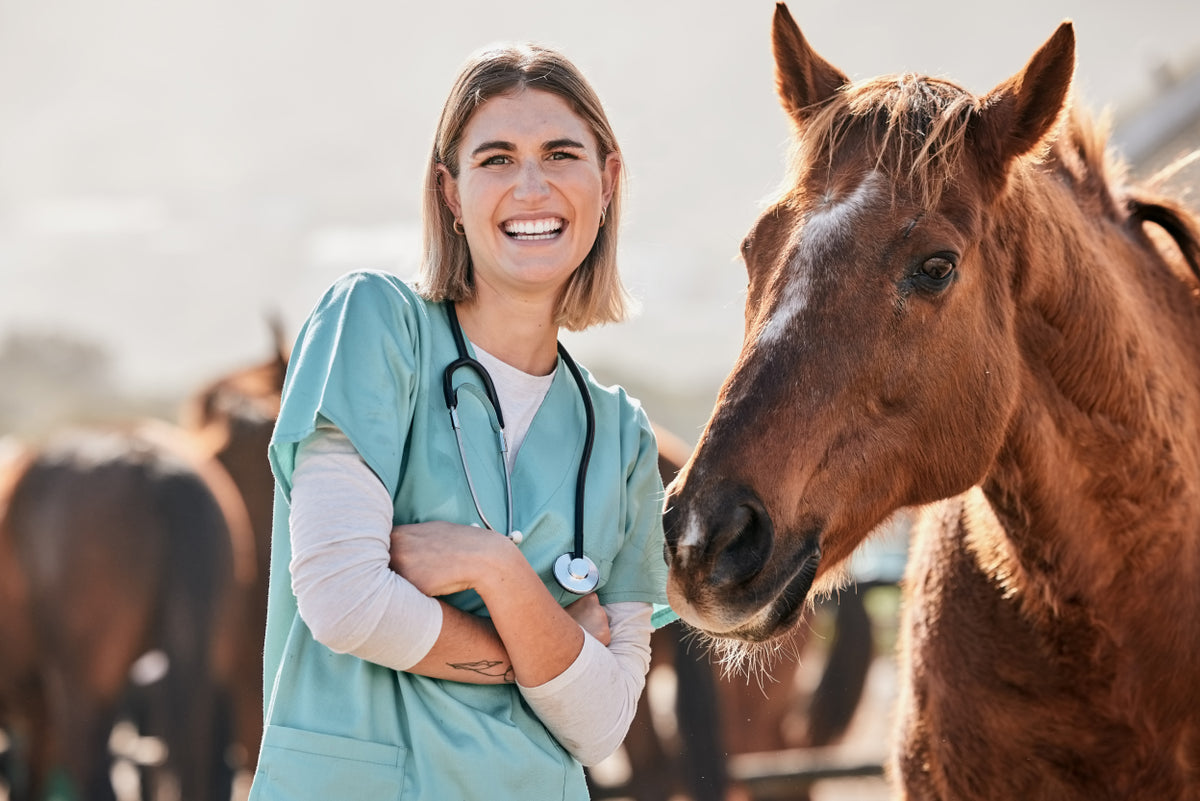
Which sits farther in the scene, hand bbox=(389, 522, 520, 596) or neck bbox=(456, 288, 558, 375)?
neck bbox=(456, 288, 558, 375)

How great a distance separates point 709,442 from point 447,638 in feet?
1.66

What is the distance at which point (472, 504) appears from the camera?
1.80 metres

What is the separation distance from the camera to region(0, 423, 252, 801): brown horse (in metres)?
4.82

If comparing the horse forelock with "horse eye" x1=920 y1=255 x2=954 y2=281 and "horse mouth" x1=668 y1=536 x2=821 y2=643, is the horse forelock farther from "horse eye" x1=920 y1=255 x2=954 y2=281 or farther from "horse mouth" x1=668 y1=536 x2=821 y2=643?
"horse mouth" x1=668 y1=536 x2=821 y2=643

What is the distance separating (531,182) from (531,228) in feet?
0.26

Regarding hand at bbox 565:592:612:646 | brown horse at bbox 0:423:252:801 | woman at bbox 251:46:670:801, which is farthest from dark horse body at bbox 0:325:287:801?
hand at bbox 565:592:612:646

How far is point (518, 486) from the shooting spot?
1.88m

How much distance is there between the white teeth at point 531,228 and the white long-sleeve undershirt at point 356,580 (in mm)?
485

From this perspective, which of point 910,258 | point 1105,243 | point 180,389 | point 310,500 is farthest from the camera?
point 180,389

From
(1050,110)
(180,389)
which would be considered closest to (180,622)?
(1050,110)

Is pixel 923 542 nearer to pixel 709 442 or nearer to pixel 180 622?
pixel 709 442

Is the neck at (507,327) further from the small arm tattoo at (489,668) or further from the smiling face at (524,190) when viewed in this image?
the small arm tattoo at (489,668)

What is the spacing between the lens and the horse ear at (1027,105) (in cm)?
195

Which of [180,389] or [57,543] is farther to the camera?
[180,389]
